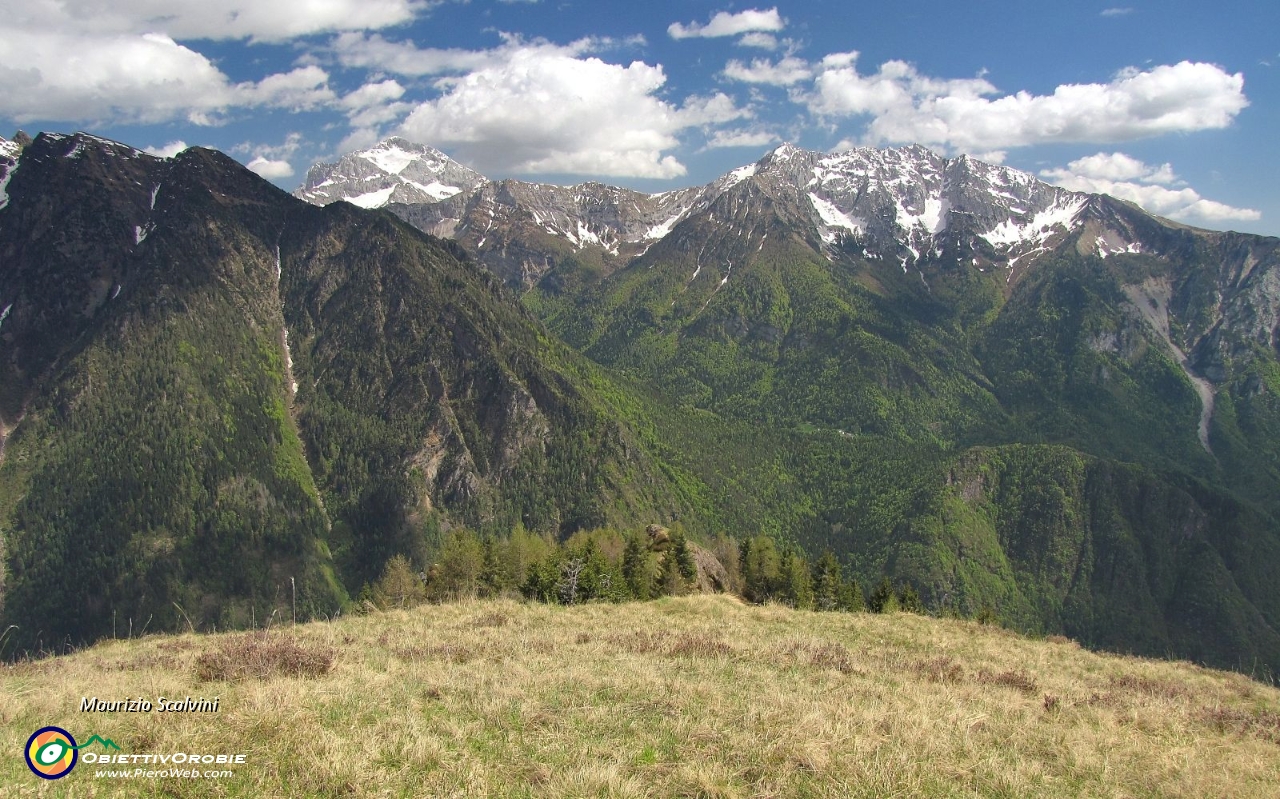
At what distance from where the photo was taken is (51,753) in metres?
9.47

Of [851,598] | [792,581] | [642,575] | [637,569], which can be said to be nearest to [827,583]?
[851,598]

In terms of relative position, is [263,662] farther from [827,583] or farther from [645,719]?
[827,583]

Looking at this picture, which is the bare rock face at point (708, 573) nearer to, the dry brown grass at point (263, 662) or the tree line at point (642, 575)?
the tree line at point (642, 575)

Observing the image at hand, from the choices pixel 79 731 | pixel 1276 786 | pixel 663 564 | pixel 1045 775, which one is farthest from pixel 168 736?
pixel 663 564

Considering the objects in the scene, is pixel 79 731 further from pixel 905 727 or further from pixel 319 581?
pixel 319 581

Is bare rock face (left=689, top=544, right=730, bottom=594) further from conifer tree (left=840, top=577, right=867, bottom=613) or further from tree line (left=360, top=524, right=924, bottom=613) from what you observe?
conifer tree (left=840, top=577, right=867, bottom=613)

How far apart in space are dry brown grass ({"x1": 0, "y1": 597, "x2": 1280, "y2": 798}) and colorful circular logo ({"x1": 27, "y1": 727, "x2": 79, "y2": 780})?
0.71 ft

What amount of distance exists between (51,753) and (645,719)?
29.3 ft

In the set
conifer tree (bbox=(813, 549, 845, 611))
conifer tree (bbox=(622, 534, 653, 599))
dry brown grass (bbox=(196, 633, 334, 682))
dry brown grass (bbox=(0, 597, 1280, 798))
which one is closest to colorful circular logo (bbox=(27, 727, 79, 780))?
dry brown grass (bbox=(0, 597, 1280, 798))

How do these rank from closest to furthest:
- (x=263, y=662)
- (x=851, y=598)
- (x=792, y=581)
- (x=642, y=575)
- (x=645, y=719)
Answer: (x=645, y=719), (x=263, y=662), (x=642, y=575), (x=792, y=581), (x=851, y=598)

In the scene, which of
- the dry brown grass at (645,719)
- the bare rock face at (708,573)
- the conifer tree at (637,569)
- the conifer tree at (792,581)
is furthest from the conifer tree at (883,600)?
the dry brown grass at (645,719)

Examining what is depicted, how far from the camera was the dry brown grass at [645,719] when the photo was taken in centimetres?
950

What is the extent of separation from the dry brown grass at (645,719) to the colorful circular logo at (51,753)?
0.22 m

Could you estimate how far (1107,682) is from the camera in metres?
20.1
